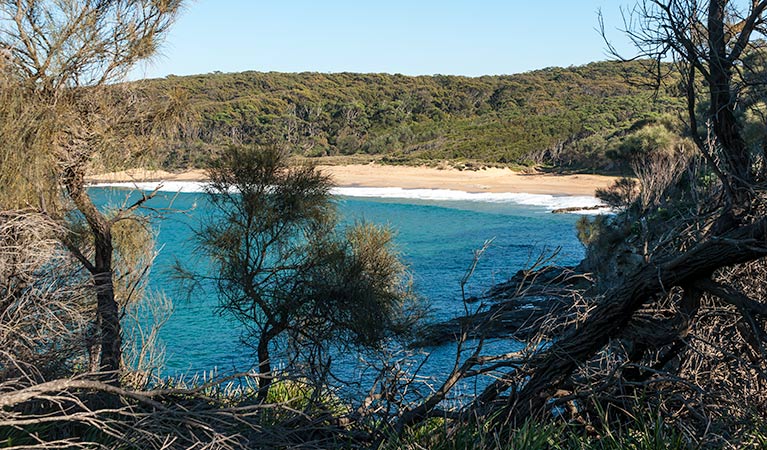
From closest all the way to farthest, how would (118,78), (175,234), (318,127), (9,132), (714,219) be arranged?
(714,219), (9,132), (118,78), (175,234), (318,127)

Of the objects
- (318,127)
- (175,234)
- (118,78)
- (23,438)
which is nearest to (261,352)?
(118,78)

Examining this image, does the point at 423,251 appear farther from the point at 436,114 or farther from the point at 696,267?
the point at 436,114

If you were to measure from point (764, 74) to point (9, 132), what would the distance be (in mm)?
7094

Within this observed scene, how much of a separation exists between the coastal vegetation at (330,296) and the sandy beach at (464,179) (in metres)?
30.6

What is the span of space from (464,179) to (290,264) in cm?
4598

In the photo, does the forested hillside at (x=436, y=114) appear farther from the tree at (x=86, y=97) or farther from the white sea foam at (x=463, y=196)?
the tree at (x=86, y=97)

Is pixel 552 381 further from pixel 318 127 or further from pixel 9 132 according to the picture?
pixel 318 127

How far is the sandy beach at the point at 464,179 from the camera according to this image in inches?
2037

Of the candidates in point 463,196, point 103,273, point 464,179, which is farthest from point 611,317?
point 464,179

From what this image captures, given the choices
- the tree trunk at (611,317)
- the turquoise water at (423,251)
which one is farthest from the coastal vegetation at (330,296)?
the turquoise water at (423,251)

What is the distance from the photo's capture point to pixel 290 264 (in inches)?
520

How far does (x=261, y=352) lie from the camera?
11.5 m

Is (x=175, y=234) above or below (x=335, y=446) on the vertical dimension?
below

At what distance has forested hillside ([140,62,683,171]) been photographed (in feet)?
207
